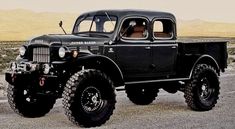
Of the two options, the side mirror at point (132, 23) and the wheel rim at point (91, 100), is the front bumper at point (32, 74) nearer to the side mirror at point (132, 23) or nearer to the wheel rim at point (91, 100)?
the wheel rim at point (91, 100)

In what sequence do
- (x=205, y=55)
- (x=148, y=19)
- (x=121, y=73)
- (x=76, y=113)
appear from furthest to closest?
(x=205, y=55) < (x=148, y=19) < (x=121, y=73) < (x=76, y=113)

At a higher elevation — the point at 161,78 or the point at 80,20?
the point at 80,20

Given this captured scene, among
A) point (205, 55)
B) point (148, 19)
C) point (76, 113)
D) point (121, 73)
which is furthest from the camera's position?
point (205, 55)

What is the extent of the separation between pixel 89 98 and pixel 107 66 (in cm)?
73

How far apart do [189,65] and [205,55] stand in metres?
0.52

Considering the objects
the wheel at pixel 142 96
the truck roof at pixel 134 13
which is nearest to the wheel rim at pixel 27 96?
the truck roof at pixel 134 13

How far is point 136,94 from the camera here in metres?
13.1

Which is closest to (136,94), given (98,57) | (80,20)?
(80,20)

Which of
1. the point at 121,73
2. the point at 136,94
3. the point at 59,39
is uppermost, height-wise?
the point at 59,39

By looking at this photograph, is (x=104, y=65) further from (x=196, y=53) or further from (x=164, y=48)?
(x=196, y=53)

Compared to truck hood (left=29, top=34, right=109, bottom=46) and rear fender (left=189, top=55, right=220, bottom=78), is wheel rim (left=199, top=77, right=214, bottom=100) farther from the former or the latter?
truck hood (left=29, top=34, right=109, bottom=46)

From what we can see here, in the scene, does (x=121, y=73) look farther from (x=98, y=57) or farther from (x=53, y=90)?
(x=53, y=90)

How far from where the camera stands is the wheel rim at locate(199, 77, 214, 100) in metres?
12.2

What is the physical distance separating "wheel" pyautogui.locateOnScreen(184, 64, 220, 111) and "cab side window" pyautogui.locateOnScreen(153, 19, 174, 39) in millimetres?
983
